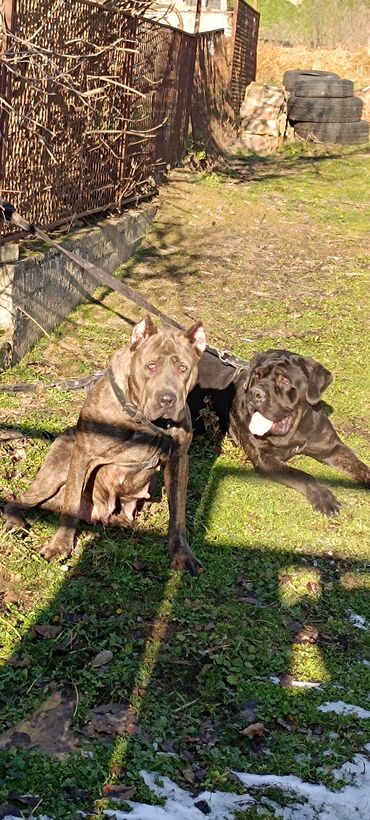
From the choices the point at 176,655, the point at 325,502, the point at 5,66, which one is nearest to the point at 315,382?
the point at 325,502

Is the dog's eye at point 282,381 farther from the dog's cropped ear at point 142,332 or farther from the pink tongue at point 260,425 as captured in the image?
the dog's cropped ear at point 142,332

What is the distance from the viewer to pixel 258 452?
6594 millimetres

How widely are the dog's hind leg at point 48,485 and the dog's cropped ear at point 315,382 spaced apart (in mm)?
1967

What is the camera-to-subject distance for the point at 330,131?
62.8ft

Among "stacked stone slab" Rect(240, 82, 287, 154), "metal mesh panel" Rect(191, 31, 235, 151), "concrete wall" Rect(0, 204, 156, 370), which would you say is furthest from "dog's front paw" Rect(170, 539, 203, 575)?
"stacked stone slab" Rect(240, 82, 287, 154)

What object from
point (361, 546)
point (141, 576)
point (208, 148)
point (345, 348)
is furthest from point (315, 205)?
point (141, 576)

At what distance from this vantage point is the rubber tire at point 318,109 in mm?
18938

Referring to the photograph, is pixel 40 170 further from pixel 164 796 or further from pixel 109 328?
pixel 164 796

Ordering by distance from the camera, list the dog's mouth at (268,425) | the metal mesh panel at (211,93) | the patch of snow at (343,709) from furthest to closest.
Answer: the metal mesh panel at (211,93) → the dog's mouth at (268,425) → the patch of snow at (343,709)

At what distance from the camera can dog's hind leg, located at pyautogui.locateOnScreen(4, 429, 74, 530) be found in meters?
5.17

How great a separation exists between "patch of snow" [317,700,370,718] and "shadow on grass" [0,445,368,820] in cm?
5

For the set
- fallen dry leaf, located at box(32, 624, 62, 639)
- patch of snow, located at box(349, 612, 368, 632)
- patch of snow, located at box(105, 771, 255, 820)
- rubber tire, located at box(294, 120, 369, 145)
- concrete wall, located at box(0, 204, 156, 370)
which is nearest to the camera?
patch of snow, located at box(105, 771, 255, 820)

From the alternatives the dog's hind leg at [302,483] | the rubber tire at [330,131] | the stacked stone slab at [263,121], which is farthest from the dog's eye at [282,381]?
the rubber tire at [330,131]

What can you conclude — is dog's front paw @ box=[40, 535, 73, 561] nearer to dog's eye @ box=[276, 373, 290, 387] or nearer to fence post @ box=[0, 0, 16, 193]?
dog's eye @ box=[276, 373, 290, 387]
